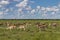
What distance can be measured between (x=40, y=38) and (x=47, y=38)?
26.4 inches

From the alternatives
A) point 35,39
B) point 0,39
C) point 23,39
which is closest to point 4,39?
point 0,39

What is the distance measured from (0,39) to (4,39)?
39 centimetres

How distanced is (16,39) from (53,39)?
3640 millimetres

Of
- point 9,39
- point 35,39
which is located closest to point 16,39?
point 9,39

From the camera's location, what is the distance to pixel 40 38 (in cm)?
1877

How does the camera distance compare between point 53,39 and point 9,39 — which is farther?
point 9,39

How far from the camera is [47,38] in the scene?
18953 millimetres

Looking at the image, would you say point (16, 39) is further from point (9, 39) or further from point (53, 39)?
point (53, 39)

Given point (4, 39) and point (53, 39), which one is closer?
point (53, 39)

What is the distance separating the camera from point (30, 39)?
63.0ft

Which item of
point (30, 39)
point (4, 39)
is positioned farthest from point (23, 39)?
point (4, 39)

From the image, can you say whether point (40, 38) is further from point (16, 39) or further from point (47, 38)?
point (16, 39)

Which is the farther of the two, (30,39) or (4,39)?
(4,39)

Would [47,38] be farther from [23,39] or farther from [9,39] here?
[9,39]
